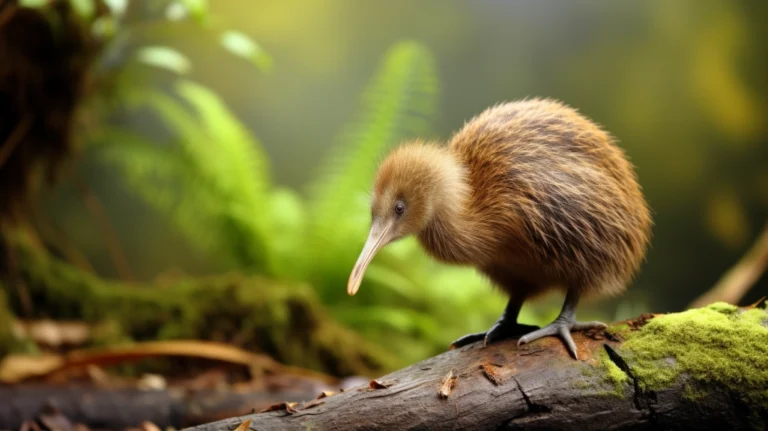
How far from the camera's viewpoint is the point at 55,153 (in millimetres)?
4016

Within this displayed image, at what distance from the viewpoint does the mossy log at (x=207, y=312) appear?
152 inches

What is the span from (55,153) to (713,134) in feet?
13.4

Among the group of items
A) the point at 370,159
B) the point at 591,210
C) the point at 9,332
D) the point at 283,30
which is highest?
the point at 283,30

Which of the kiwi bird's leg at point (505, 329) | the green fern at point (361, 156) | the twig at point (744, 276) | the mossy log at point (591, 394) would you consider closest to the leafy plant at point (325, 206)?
the green fern at point (361, 156)

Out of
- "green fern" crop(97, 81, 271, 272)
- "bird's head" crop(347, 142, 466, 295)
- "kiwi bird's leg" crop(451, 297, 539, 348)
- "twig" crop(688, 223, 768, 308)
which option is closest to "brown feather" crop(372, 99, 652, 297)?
"bird's head" crop(347, 142, 466, 295)

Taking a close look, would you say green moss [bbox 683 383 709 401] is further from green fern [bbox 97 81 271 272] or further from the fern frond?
the fern frond

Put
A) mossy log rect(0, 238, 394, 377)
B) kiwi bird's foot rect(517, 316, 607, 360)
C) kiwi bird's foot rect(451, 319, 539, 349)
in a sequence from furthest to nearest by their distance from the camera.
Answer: mossy log rect(0, 238, 394, 377) → kiwi bird's foot rect(451, 319, 539, 349) → kiwi bird's foot rect(517, 316, 607, 360)

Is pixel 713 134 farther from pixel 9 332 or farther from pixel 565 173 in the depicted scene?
pixel 9 332

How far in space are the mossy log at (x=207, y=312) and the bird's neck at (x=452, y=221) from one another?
76.5 inches

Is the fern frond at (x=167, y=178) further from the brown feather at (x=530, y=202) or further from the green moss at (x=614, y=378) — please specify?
the green moss at (x=614, y=378)

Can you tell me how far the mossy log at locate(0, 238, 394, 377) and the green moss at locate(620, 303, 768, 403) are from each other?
Result: 2.18 metres

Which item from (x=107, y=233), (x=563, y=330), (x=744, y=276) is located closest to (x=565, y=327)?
(x=563, y=330)

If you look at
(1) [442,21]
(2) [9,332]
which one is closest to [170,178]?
(2) [9,332]

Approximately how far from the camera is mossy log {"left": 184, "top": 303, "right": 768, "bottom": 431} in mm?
1892
